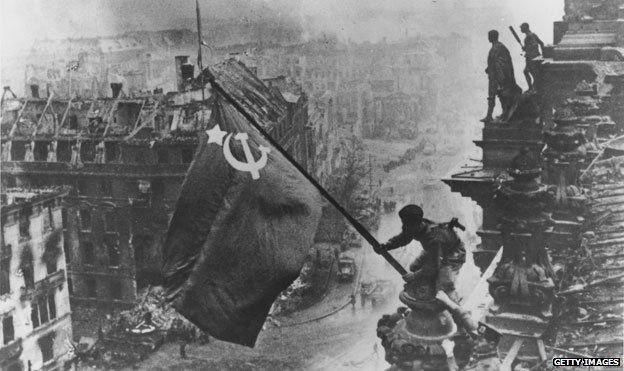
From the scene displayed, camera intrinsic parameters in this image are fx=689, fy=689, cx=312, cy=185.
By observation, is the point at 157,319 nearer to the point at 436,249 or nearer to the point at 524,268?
the point at 524,268

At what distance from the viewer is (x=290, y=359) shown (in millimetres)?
32781

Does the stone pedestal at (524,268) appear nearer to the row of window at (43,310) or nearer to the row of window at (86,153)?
the row of window at (43,310)

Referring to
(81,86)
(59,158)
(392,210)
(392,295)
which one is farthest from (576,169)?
(81,86)

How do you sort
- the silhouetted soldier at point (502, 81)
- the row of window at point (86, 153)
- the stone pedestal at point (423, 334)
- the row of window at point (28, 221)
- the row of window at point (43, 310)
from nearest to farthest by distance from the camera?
1. the stone pedestal at point (423, 334)
2. the silhouetted soldier at point (502, 81)
3. the row of window at point (28, 221)
4. the row of window at point (43, 310)
5. the row of window at point (86, 153)

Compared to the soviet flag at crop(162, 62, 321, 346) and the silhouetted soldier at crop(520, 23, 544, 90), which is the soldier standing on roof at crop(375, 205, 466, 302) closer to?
the soviet flag at crop(162, 62, 321, 346)

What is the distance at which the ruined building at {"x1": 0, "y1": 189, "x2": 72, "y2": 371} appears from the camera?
33.0 meters

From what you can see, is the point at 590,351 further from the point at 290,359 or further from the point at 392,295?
the point at 392,295

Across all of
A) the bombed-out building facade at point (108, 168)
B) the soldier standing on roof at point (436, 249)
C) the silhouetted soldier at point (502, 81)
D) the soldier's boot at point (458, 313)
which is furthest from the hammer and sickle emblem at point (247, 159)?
the bombed-out building facade at point (108, 168)

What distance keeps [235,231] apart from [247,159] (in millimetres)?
780

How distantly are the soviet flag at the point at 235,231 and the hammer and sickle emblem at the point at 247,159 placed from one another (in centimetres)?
1

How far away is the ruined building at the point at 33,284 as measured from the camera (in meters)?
33.0

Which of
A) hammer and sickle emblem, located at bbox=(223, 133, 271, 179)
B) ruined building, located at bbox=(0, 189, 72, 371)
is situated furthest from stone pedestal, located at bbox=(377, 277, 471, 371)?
ruined building, located at bbox=(0, 189, 72, 371)

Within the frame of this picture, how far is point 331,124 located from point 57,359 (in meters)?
23.2

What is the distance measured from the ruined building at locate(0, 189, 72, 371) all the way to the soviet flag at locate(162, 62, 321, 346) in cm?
2815
